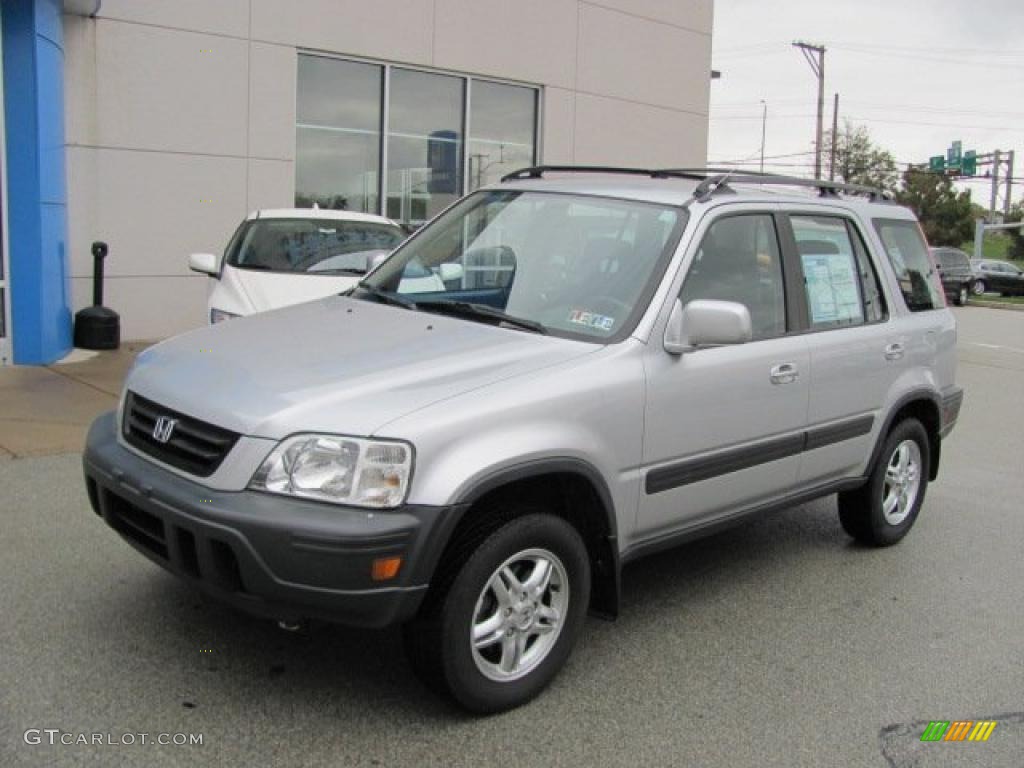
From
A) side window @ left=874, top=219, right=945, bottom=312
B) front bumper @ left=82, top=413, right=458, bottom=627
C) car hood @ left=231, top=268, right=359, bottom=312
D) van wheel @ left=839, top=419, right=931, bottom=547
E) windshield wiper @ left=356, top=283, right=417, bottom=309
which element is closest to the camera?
front bumper @ left=82, top=413, right=458, bottom=627

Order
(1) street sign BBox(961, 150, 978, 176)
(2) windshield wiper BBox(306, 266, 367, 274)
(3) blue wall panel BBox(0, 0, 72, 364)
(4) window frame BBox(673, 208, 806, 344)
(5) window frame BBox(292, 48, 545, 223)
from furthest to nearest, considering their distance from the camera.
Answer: (1) street sign BBox(961, 150, 978, 176) → (5) window frame BBox(292, 48, 545, 223) → (3) blue wall panel BBox(0, 0, 72, 364) → (2) windshield wiper BBox(306, 266, 367, 274) → (4) window frame BBox(673, 208, 806, 344)

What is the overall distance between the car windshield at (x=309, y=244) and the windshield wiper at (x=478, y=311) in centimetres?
443

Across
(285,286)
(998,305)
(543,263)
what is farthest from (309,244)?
(998,305)

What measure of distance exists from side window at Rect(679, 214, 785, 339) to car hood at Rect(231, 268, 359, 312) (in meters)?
4.06

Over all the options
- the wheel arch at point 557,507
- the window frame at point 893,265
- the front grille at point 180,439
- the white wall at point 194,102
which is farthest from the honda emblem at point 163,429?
the white wall at point 194,102

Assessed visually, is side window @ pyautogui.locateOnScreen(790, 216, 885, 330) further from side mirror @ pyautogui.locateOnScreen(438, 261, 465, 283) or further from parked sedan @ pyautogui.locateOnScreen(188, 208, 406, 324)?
parked sedan @ pyautogui.locateOnScreen(188, 208, 406, 324)

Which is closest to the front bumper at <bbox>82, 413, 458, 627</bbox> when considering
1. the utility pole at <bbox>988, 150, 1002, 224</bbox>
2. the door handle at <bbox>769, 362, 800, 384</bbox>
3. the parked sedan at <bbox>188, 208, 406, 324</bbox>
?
the door handle at <bbox>769, 362, 800, 384</bbox>

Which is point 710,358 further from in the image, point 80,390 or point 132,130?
point 132,130

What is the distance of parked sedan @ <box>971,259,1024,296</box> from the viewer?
41.1 m

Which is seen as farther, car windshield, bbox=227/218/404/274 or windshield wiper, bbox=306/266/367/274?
car windshield, bbox=227/218/404/274

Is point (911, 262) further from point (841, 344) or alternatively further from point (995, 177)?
point (995, 177)

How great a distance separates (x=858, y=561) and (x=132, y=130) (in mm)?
9139

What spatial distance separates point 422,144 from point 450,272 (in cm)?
967

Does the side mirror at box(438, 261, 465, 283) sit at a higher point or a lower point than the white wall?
lower
